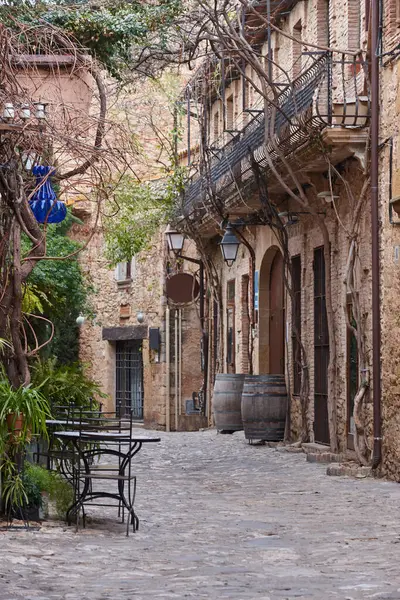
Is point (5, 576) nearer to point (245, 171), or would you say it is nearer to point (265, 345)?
point (245, 171)

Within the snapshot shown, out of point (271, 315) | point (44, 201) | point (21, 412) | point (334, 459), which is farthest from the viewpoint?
point (271, 315)

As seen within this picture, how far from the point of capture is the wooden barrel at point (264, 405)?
19.2m

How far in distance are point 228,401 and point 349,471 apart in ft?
22.4

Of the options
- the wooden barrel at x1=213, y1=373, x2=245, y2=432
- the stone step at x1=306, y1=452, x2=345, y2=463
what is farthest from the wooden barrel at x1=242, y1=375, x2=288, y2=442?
the stone step at x1=306, y1=452, x2=345, y2=463

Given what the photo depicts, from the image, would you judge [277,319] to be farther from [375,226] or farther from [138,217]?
[375,226]

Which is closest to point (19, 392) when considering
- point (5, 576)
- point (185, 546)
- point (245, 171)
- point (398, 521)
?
point (185, 546)

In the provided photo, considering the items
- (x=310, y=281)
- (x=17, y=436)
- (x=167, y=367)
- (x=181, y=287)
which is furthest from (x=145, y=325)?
(x=17, y=436)

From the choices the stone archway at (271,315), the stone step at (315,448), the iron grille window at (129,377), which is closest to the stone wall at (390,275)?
the stone step at (315,448)

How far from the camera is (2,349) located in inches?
409

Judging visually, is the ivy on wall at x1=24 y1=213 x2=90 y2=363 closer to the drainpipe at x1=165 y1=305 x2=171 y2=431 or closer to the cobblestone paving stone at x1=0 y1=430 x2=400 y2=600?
the drainpipe at x1=165 y1=305 x2=171 y2=431

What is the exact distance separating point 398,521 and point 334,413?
20.3ft

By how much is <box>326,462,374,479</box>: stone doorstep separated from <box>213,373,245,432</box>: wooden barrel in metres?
6.21

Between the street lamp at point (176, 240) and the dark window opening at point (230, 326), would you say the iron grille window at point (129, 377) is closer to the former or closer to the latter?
the dark window opening at point (230, 326)

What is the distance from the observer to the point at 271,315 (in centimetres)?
2261
